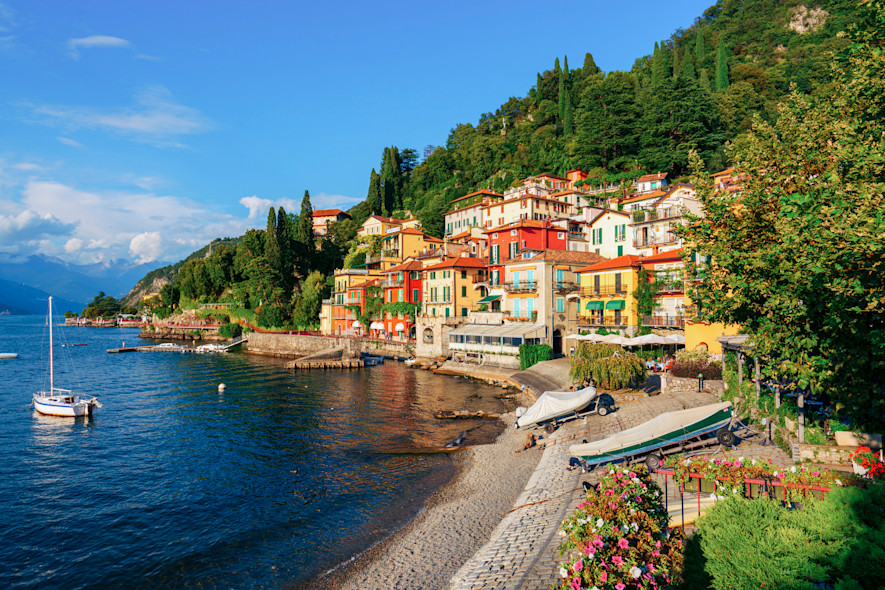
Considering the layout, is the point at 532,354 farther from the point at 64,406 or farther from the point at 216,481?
the point at 64,406

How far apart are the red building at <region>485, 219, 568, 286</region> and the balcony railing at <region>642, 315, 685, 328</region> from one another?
15.4 meters

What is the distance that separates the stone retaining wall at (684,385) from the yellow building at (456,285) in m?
30.5

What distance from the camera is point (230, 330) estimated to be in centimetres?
8712

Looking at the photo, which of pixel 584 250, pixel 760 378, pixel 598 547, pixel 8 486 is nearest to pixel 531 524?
pixel 598 547

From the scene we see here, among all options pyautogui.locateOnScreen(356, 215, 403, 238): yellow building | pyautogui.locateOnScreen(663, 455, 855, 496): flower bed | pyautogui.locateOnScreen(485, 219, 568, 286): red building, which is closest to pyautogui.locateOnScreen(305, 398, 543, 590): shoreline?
pyautogui.locateOnScreen(663, 455, 855, 496): flower bed

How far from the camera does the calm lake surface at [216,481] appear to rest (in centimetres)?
1447

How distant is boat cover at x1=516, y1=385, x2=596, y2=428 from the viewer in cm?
2344

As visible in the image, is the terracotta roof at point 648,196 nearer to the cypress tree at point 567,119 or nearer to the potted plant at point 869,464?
the cypress tree at point 567,119

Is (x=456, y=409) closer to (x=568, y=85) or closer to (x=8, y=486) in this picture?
(x=8, y=486)

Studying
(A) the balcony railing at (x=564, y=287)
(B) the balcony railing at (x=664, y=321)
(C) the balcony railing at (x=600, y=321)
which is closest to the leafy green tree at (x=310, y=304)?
(A) the balcony railing at (x=564, y=287)

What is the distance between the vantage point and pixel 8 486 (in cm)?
2044

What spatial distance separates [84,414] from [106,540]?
70.6ft

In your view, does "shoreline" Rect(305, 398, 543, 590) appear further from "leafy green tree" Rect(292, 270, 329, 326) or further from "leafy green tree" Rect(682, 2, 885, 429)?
"leafy green tree" Rect(292, 270, 329, 326)

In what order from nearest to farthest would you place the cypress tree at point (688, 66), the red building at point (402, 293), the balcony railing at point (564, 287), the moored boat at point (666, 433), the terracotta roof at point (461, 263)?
the moored boat at point (666, 433) → the balcony railing at point (564, 287) → the terracotta roof at point (461, 263) → the red building at point (402, 293) → the cypress tree at point (688, 66)
